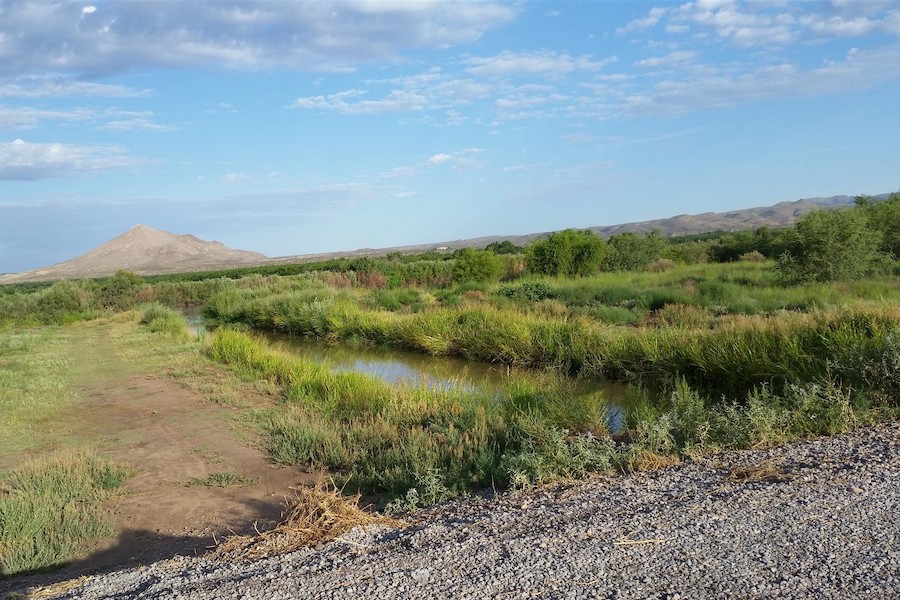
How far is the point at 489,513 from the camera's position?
16.4 feet

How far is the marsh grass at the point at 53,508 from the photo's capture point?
225 inches

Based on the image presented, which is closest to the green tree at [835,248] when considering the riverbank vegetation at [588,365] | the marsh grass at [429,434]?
the riverbank vegetation at [588,365]

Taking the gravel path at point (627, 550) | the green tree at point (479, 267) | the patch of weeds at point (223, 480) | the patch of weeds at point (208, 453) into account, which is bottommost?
the patch of weeds at point (223, 480)

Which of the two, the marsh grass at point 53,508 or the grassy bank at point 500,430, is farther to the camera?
the grassy bank at point 500,430

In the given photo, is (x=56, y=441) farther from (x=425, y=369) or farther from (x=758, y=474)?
(x=758, y=474)

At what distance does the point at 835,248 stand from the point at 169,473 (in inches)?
798

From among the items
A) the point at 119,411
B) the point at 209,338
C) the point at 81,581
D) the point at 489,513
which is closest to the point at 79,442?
the point at 119,411

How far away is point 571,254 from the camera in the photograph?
116ft

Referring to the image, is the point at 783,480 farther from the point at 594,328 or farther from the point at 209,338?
the point at 209,338

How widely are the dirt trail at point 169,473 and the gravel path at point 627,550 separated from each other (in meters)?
1.46

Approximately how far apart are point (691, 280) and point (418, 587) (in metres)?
23.8

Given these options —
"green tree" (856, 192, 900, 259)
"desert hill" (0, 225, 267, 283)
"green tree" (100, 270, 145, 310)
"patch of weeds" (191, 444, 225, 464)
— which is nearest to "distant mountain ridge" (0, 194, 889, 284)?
"desert hill" (0, 225, 267, 283)

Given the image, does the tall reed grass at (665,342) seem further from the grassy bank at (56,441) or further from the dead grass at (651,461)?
the grassy bank at (56,441)

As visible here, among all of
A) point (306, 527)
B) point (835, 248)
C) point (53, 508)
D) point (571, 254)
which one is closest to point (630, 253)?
point (571, 254)
